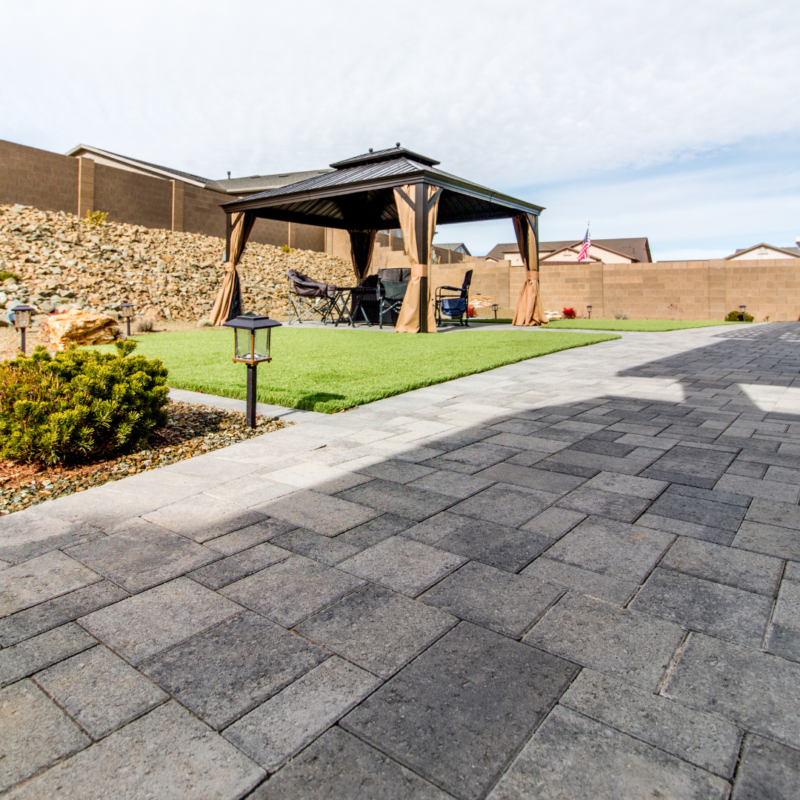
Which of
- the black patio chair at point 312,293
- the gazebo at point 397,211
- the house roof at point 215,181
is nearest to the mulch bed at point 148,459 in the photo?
the gazebo at point 397,211

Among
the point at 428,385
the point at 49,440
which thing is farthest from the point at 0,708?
the point at 428,385

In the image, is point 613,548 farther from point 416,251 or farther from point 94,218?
point 94,218

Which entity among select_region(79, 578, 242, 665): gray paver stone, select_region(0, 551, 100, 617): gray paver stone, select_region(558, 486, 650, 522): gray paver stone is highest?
select_region(558, 486, 650, 522): gray paver stone

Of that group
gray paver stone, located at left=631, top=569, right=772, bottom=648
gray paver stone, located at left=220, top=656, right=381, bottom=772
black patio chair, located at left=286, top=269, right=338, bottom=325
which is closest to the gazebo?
black patio chair, located at left=286, top=269, right=338, bottom=325

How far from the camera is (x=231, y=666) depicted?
1260 millimetres

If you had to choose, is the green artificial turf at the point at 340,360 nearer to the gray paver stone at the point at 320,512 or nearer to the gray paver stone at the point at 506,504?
the gray paver stone at the point at 320,512

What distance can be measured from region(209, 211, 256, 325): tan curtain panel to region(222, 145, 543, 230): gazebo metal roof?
10.8 inches

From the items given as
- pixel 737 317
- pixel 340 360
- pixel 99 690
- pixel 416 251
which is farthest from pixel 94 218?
pixel 737 317

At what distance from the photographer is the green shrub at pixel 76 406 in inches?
104

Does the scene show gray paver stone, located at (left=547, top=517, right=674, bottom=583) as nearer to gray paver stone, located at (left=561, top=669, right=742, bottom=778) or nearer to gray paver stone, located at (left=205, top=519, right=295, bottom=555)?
gray paver stone, located at (left=561, top=669, right=742, bottom=778)

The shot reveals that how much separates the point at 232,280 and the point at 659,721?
11554 millimetres

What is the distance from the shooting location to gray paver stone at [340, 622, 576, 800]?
3.24 ft

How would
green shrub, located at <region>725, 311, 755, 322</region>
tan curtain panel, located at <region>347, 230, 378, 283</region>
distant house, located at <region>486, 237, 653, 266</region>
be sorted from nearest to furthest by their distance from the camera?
tan curtain panel, located at <region>347, 230, 378, 283</region> → green shrub, located at <region>725, 311, 755, 322</region> → distant house, located at <region>486, 237, 653, 266</region>

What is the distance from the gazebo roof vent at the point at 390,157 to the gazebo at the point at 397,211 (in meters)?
0.02
